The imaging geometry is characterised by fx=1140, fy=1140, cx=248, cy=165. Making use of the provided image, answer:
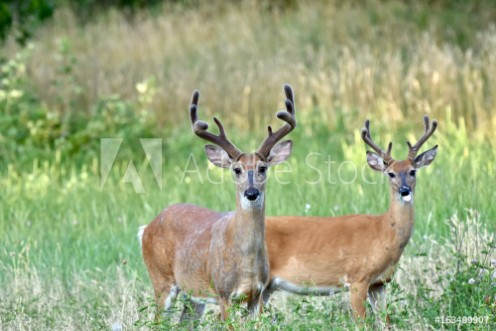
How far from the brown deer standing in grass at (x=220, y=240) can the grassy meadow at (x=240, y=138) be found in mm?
206

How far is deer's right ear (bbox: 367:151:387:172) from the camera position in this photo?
7.83 metres

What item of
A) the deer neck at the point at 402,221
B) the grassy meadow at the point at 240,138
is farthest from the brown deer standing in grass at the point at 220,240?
the deer neck at the point at 402,221

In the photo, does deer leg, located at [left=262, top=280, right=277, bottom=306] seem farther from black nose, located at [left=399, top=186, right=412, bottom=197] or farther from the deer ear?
black nose, located at [left=399, top=186, right=412, bottom=197]

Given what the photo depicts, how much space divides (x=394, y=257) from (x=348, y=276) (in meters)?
0.34

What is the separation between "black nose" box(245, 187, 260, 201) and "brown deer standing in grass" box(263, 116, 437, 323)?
0.84 metres

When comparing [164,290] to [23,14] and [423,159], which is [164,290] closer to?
[423,159]

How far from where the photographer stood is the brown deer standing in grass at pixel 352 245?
752 centimetres

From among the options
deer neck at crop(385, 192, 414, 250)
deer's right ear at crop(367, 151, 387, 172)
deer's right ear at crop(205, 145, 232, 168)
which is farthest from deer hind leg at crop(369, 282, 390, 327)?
deer's right ear at crop(205, 145, 232, 168)

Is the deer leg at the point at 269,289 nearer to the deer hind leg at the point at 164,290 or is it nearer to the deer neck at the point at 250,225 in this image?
the deer hind leg at the point at 164,290

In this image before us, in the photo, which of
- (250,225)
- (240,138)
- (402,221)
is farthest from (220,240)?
(240,138)

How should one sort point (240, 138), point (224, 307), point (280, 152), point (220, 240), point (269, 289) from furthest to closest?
point (240, 138), point (269, 289), point (280, 152), point (220, 240), point (224, 307)

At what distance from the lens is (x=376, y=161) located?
7895mm

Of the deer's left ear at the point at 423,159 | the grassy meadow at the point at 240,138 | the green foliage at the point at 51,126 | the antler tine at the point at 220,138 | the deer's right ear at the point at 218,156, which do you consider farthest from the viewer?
the green foliage at the point at 51,126

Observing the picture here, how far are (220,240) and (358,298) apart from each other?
1.02 metres
